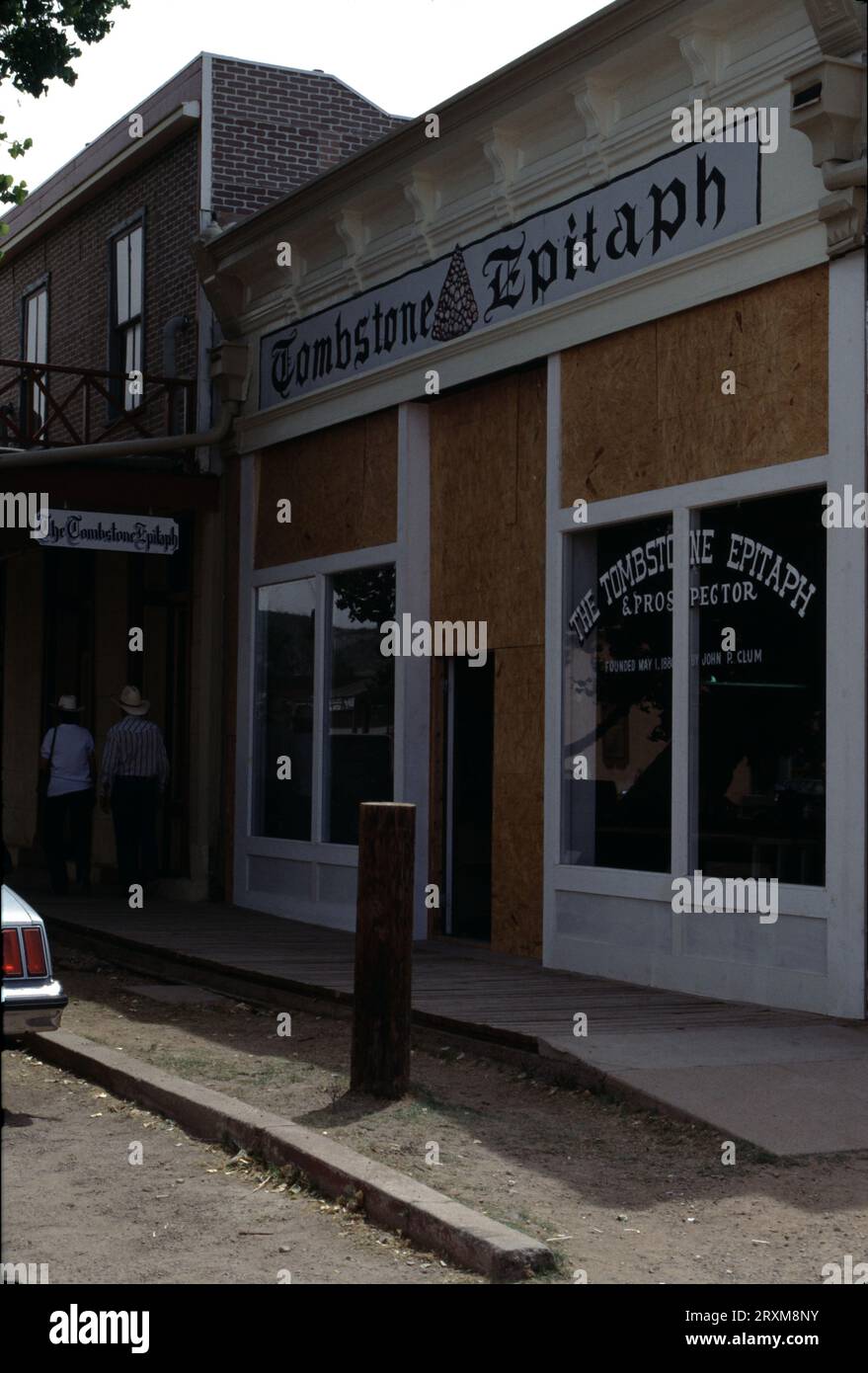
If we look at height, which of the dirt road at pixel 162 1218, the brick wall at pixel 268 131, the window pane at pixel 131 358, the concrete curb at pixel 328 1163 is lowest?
the dirt road at pixel 162 1218

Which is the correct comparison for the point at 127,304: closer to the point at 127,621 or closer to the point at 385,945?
the point at 127,621

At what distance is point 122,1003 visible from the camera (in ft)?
35.2

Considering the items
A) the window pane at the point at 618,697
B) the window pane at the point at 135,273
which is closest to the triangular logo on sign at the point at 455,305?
the window pane at the point at 618,697

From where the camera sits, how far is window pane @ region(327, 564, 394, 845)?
46.3 ft

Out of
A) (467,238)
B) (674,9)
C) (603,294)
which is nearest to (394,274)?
(467,238)

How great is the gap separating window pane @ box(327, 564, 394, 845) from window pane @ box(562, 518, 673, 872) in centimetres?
263

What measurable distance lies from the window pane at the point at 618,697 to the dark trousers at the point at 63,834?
707 cm

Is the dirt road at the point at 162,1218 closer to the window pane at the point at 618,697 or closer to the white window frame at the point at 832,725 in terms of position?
the white window frame at the point at 832,725

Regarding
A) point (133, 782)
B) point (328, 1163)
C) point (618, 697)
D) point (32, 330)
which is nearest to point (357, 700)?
point (133, 782)

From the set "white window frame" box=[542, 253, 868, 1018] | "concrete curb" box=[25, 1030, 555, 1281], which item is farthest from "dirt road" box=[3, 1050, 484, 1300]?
"white window frame" box=[542, 253, 868, 1018]

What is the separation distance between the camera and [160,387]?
18.1 m

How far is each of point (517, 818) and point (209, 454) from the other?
254 inches

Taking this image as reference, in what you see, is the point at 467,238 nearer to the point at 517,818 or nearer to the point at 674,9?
the point at 674,9

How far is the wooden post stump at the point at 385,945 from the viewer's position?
728cm
